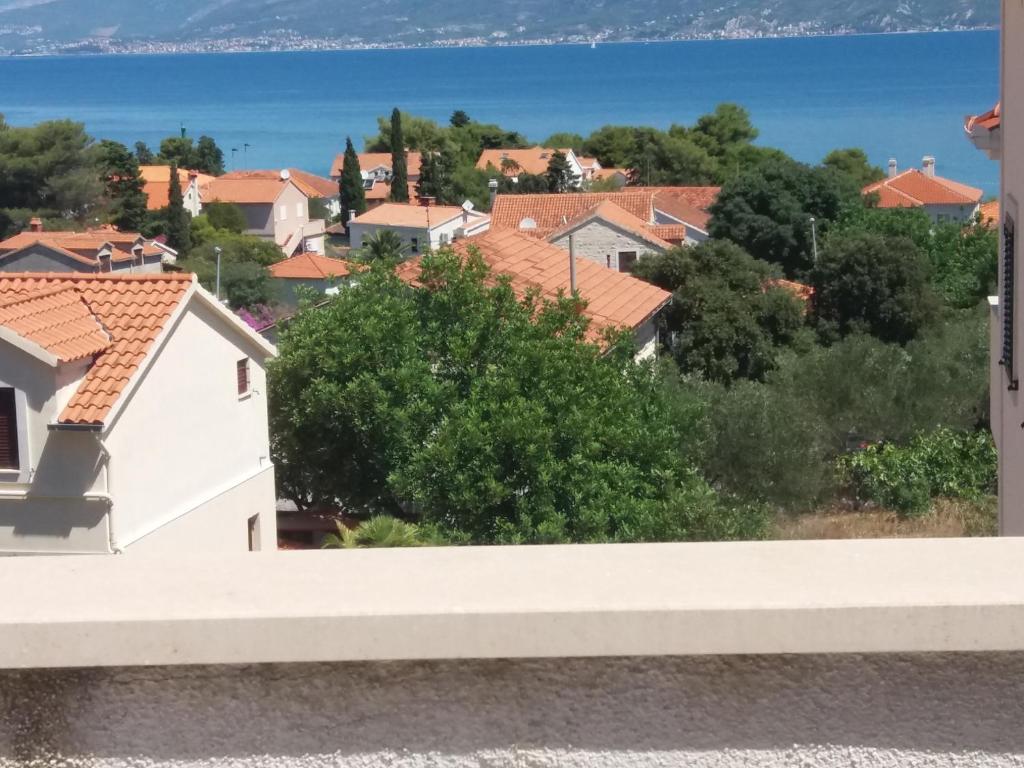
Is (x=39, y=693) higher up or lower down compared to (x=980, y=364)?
higher up

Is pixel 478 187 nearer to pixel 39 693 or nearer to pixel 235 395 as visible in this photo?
pixel 235 395

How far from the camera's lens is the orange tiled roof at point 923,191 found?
7138 cm

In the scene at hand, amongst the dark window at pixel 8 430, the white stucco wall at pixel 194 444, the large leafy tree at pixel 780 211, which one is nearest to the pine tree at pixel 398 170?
the large leafy tree at pixel 780 211

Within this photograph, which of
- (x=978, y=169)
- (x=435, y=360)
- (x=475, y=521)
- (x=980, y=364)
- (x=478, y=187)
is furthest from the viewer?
(x=978, y=169)

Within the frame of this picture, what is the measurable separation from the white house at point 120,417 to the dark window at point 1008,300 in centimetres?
938

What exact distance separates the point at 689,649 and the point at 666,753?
0.18m

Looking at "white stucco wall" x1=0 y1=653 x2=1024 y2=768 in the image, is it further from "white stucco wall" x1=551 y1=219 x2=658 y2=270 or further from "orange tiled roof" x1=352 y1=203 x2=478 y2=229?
"orange tiled roof" x1=352 y1=203 x2=478 y2=229

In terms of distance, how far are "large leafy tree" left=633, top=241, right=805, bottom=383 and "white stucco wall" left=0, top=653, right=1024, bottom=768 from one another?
3226 cm

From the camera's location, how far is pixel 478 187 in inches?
3676

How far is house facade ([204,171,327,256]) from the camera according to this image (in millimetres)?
91750

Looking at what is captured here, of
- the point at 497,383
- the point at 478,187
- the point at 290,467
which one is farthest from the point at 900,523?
the point at 478,187

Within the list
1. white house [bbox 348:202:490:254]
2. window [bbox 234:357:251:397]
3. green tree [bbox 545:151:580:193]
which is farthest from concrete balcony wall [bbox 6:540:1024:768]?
green tree [bbox 545:151:580:193]

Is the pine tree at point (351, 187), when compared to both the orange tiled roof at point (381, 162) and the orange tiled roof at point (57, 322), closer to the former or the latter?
the orange tiled roof at point (381, 162)

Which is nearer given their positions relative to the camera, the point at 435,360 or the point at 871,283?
the point at 435,360
